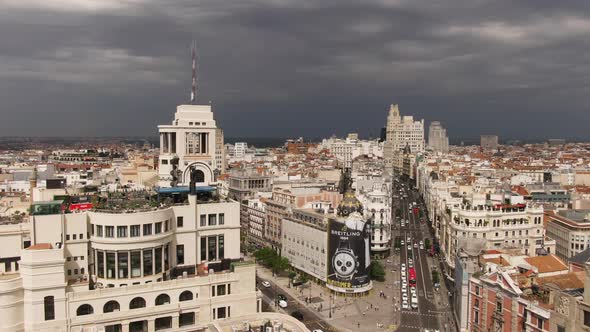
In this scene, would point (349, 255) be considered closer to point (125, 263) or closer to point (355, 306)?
point (355, 306)

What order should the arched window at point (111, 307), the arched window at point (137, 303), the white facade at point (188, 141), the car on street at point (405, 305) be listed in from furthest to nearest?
the white facade at point (188, 141), the car on street at point (405, 305), the arched window at point (137, 303), the arched window at point (111, 307)

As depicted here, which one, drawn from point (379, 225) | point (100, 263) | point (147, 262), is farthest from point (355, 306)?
point (100, 263)

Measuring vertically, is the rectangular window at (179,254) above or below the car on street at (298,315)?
→ above

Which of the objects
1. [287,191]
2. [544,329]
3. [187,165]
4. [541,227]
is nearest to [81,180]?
[287,191]

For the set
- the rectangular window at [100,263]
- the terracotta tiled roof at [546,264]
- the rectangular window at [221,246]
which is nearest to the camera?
the terracotta tiled roof at [546,264]

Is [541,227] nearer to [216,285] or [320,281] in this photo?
[320,281]

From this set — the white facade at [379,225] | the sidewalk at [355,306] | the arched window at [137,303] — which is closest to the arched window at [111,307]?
the arched window at [137,303]

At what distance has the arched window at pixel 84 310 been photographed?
211 ft

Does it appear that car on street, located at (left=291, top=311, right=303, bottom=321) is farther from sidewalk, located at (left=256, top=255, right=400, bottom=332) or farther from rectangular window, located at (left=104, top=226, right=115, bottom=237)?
rectangular window, located at (left=104, top=226, right=115, bottom=237)

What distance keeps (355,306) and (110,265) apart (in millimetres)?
45866

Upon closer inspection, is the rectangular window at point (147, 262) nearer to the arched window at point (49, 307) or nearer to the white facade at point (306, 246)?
the arched window at point (49, 307)

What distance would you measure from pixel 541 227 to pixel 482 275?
150 feet

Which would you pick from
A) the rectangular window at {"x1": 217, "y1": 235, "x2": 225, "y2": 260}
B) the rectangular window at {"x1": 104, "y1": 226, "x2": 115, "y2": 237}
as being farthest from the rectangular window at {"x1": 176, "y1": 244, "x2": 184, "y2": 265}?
the rectangular window at {"x1": 104, "y1": 226, "x2": 115, "y2": 237}

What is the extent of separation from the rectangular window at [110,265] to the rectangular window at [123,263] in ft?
2.77
